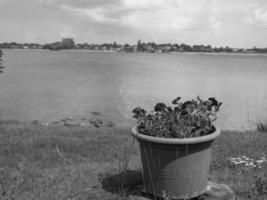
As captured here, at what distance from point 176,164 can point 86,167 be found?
70.3 inches

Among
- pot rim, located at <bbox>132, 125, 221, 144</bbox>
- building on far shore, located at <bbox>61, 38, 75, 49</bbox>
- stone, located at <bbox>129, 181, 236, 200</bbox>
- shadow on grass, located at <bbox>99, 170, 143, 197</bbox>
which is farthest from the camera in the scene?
building on far shore, located at <bbox>61, 38, 75, 49</bbox>

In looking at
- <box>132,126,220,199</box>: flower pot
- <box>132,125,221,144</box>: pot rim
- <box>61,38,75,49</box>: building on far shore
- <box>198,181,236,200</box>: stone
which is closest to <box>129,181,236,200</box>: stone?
<box>198,181,236,200</box>: stone

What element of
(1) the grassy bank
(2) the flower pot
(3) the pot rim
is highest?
(3) the pot rim

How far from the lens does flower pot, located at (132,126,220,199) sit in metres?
2.80

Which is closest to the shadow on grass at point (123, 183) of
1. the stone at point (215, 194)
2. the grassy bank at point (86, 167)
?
the grassy bank at point (86, 167)

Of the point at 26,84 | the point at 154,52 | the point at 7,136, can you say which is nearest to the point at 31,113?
the point at 7,136

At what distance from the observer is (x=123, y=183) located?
11.9 ft

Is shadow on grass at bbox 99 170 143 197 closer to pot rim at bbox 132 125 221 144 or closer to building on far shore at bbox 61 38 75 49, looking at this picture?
pot rim at bbox 132 125 221 144

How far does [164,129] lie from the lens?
2.94 meters

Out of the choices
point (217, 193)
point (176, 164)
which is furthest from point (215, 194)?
point (176, 164)

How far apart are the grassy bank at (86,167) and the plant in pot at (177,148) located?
44cm

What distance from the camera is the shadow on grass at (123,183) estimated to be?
334 cm

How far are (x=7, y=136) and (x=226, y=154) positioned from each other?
3.99 meters

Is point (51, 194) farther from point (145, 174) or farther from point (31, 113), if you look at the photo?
point (31, 113)
